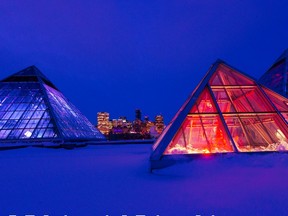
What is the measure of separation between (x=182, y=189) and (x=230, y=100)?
23.5 feet

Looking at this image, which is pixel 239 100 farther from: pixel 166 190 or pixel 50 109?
pixel 50 109

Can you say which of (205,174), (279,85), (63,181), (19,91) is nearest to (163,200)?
(205,174)

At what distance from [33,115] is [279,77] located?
28.9m

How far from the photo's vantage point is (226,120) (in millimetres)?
11039

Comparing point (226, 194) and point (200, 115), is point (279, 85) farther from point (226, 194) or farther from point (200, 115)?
point (226, 194)

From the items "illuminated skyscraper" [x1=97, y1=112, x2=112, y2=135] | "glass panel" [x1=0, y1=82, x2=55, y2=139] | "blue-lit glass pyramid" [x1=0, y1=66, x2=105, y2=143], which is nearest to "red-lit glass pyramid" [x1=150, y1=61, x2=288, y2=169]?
"blue-lit glass pyramid" [x1=0, y1=66, x2=105, y2=143]

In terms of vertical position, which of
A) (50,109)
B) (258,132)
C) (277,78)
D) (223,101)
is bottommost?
(258,132)

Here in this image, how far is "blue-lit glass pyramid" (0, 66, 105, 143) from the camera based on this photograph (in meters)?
27.0

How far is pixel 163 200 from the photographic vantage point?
222 inches

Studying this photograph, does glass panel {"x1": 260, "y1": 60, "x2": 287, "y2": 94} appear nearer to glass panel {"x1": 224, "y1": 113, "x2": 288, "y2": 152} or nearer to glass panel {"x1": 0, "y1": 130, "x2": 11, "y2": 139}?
glass panel {"x1": 224, "y1": 113, "x2": 288, "y2": 152}

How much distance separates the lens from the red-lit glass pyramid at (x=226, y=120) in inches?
389

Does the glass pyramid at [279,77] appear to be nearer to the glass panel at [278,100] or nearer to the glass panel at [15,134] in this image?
the glass panel at [278,100]

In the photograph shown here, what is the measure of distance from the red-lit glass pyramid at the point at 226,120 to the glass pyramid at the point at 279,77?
12438 mm

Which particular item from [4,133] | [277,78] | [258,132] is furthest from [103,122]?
[258,132]
